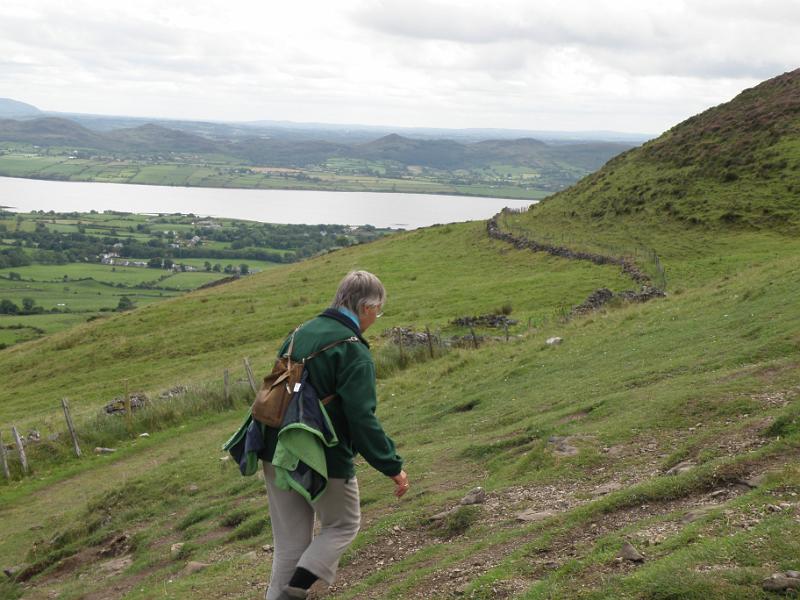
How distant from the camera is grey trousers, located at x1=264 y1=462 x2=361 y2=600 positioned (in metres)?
6.83

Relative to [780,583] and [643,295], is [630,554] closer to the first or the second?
[780,583]

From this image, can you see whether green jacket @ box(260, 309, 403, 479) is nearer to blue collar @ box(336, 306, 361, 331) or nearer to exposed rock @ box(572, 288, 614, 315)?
blue collar @ box(336, 306, 361, 331)

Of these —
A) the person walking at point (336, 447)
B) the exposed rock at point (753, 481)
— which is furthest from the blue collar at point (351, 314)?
the exposed rock at point (753, 481)

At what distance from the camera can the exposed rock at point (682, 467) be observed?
29.9 feet

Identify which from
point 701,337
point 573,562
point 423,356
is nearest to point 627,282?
point 423,356

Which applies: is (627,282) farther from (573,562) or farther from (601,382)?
(573,562)

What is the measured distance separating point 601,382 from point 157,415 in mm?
14614

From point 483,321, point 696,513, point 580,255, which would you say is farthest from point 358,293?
point 580,255


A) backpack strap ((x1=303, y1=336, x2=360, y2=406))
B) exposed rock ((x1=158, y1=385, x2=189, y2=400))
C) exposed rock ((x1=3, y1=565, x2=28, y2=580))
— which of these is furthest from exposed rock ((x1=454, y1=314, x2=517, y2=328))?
backpack strap ((x1=303, y1=336, x2=360, y2=406))

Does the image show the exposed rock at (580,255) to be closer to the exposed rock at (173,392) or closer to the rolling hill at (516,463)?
the rolling hill at (516,463)

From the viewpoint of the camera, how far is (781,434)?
9406 mm

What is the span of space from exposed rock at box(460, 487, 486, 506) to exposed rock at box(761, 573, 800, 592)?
4676mm

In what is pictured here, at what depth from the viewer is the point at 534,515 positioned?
29.5 feet

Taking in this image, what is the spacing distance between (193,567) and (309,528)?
4.83 metres
